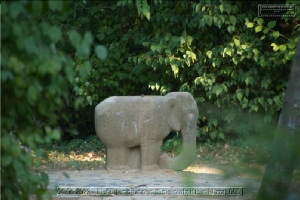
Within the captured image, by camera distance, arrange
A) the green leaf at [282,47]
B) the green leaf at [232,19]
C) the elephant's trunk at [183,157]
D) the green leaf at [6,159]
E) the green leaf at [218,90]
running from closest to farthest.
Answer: the green leaf at [6,159]
the elephant's trunk at [183,157]
the green leaf at [282,47]
the green leaf at [232,19]
the green leaf at [218,90]

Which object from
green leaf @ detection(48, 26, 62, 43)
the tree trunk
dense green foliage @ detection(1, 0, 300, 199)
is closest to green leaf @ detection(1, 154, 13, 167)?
green leaf @ detection(48, 26, 62, 43)

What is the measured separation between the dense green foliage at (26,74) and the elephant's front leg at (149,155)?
7267 mm

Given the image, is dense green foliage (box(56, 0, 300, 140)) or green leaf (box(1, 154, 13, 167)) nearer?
green leaf (box(1, 154, 13, 167))

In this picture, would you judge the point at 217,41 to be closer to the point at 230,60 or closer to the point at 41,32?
the point at 230,60

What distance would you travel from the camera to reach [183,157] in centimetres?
1066

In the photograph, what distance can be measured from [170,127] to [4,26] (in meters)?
7.93

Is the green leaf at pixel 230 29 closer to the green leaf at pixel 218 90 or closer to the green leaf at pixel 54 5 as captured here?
the green leaf at pixel 218 90

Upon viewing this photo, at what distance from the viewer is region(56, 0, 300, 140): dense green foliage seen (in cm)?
1355

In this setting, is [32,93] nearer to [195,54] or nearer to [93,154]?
[195,54]

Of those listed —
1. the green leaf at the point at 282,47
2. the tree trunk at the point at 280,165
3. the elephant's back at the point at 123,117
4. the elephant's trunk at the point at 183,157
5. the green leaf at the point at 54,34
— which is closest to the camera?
the tree trunk at the point at 280,165

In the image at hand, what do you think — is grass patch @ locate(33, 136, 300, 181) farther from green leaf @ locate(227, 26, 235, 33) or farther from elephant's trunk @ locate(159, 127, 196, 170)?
green leaf @ locate(227, 26, 235, 33)

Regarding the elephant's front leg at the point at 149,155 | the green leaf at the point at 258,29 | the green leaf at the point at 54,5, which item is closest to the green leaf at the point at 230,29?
the green leaf at the point at 258,29

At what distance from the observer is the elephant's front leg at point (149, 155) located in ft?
35.1

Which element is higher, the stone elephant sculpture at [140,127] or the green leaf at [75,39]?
the green leaf at [75,39]
